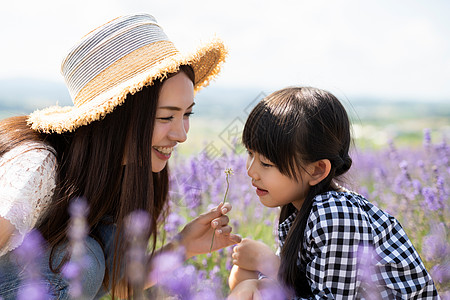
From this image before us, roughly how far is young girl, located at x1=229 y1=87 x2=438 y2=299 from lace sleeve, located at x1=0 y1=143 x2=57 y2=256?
0.72 metres

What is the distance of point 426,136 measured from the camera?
280cm

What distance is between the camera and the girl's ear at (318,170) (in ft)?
5.90

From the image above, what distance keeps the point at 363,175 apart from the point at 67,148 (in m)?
2.02

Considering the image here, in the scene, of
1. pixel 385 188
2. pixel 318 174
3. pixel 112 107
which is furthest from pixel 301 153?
pixel 385 188

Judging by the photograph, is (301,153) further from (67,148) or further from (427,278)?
(67,148)

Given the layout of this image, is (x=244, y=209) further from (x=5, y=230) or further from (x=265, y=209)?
(x=5, y=230)

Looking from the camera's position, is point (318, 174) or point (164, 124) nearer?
point (318, 174)

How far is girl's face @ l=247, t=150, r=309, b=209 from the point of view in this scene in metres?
1.80

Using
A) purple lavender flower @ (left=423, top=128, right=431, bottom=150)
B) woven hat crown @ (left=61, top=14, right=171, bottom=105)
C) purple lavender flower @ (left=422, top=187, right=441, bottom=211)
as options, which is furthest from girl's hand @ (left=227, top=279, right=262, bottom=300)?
purple lavender flower @ (left=423, top=128, right=431, bottom=150)

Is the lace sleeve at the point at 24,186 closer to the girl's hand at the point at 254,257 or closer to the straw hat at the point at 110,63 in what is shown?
the straw hat at the point at 110,63

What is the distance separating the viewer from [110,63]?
2000 mm

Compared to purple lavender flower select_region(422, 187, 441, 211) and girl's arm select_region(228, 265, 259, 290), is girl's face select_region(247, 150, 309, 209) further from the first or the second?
purple lavender flower select_region(422, 187, 441, 211)

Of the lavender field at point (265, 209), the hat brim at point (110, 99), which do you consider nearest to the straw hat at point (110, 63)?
the hat brim at point (110, 99)

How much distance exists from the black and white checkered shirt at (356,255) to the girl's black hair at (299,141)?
0.05m
